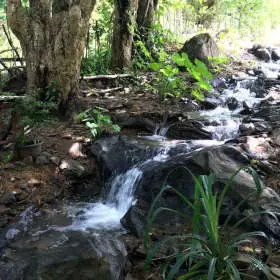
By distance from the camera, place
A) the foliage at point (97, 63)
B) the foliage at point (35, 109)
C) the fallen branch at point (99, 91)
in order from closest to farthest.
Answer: the foliage at point (35, 109)
the fallen branch at point (99, 91)
the foliage at point (97, 63)

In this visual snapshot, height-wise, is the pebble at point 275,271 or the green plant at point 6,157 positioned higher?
the green plant at point 6,157

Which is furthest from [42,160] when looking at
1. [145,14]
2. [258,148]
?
[145,14]

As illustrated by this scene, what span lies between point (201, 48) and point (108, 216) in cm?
698

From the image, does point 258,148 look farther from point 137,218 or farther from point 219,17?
point 219,17

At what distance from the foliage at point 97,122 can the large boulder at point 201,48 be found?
16.5ft

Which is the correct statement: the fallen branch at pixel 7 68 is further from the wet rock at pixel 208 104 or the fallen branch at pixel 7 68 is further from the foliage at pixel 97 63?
the wet rock at pixel 208 104

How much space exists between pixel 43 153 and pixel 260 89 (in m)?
5.99

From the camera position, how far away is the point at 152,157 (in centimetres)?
527

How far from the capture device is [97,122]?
19.0 feet

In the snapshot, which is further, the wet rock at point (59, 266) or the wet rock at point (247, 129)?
the wet rock at point (247, 129)

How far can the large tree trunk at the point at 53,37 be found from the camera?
5840 mm

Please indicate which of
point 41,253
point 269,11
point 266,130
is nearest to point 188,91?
point 266,130

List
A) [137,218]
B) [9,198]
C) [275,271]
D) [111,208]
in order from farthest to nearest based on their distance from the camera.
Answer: [111,208] < [9,198] < [137,218] < [275,271]

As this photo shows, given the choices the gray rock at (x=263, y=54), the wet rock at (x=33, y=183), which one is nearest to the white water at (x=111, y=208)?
the wet rock at (x=33, y=183)
